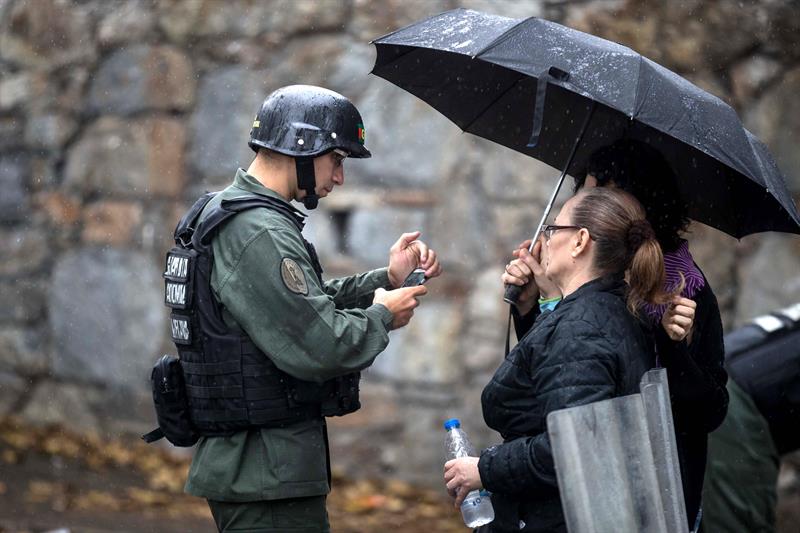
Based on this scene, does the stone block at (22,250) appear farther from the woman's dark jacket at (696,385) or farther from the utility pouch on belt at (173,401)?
the woman's dark jacket at (696,385)

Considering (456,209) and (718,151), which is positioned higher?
(456,209)

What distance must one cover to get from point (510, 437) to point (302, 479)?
0.62m

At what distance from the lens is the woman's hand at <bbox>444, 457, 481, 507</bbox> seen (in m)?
2.79

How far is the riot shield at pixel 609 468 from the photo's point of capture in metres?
2.32

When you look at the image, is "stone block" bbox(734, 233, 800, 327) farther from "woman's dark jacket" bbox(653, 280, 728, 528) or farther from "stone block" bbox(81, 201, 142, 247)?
"stone block" bbox(81, 201, 142, 247)

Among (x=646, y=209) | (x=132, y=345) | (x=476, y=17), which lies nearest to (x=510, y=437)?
(x=646, y=209)

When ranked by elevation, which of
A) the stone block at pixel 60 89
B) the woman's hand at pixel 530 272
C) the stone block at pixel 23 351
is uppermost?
the stone block at pixel 60 89

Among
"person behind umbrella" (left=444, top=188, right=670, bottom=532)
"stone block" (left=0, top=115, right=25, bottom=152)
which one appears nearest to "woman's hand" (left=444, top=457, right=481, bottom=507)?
"person behind umbrella" (left=444, top=188, right=670, bottom=532)

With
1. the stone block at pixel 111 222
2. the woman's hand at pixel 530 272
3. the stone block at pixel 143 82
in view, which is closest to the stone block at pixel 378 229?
the stone block at pixel 143 82

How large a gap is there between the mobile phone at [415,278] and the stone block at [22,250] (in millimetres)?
4352

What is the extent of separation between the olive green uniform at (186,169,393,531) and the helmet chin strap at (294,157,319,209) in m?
0.08

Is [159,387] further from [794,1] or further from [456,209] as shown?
[794,1]

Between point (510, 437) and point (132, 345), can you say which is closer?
point (510, 437)

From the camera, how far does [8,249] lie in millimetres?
7207
